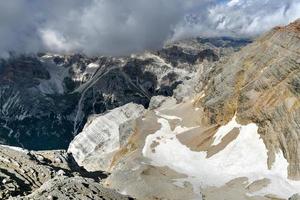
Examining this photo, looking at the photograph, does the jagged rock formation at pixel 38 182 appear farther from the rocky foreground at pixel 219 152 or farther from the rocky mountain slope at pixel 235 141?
the rocky mountain slope at pixel 235 141

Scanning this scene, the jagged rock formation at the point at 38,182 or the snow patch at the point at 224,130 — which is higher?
the snow patch at the point at 224,130

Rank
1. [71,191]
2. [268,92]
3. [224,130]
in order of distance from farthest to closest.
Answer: [224,130] → [268,92] → [71,191]

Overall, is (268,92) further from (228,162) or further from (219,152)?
(228,162)

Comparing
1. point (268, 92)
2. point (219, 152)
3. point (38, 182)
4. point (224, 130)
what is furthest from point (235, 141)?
point (38, 182)

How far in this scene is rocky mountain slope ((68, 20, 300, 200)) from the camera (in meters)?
117

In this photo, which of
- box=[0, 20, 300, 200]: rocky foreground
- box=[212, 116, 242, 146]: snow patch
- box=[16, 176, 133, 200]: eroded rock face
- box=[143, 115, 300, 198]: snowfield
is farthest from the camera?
box=[212, 116, 242, 146]: snow patch

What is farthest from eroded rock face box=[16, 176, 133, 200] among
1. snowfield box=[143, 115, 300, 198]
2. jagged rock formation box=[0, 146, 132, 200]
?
snowfield box=[143, 115, 300, 198]

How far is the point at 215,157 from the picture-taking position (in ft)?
457

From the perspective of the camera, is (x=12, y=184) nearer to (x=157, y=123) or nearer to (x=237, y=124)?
(x=237, y=124)

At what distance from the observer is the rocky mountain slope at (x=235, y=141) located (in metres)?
117

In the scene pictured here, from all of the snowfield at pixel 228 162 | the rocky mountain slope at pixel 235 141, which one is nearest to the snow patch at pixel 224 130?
the snowfield at pixel 228 162

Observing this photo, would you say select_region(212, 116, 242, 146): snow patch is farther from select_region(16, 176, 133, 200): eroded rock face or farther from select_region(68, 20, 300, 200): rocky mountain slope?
select_region(16, 176, 133, 200): eroded rock face

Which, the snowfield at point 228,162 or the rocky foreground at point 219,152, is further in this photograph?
the snowfield at point 228,162

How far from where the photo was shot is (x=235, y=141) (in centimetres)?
14100
